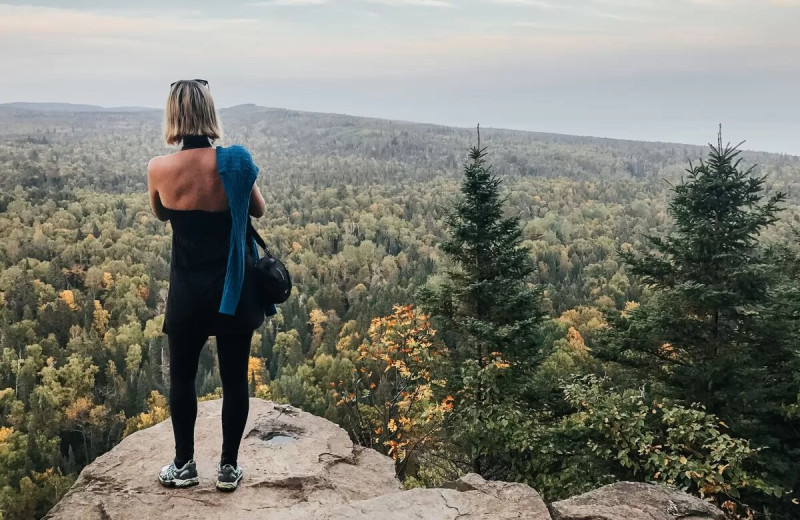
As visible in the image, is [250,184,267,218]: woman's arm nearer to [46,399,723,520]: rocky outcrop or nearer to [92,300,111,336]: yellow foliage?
[46,399,723,520]: rocky outcrop

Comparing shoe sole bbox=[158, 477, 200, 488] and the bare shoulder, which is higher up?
the bare shoulder

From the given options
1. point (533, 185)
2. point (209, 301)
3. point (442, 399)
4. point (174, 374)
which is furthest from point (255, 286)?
point (533, 185)

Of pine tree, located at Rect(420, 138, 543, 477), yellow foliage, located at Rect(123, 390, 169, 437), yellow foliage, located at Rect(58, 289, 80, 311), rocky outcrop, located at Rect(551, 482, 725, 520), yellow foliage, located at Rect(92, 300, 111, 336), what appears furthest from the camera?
yellow foliage, located at Rect(58, 289, 80, 311)

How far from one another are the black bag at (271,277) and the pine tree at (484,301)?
736 cm

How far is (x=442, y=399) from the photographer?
11.6 m

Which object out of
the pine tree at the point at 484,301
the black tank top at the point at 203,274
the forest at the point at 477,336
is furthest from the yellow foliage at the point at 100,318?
the black tank top at the point at 203,274

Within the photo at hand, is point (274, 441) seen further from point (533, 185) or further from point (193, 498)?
point (533, 185)

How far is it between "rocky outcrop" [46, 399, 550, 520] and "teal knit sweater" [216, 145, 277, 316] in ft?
5.26

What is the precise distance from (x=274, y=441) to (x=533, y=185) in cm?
19420

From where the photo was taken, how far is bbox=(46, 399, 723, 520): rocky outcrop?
4270 mm

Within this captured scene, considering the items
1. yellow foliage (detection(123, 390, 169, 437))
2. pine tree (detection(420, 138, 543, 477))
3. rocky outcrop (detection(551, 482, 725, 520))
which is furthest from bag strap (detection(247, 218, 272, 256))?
yellow foliage (detection(123, 390, 169, 437))

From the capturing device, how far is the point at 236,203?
3.90m

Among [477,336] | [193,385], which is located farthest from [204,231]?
[477,336]

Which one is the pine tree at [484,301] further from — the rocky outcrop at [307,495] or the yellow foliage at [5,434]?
the yellow foliage at [5,434]
